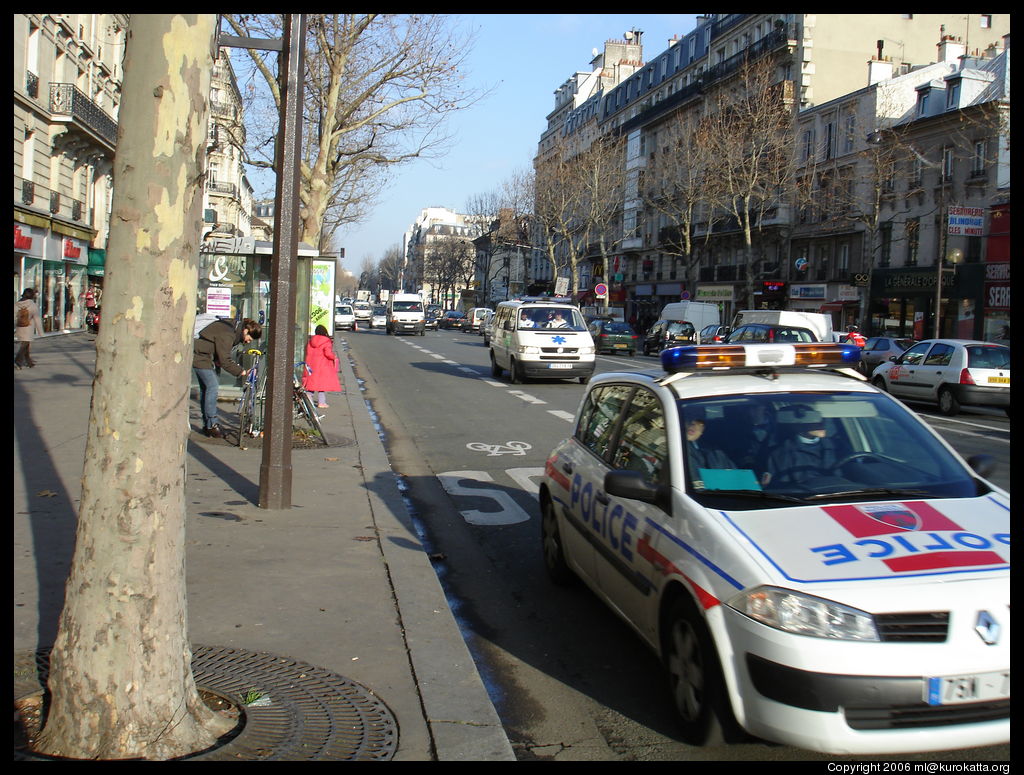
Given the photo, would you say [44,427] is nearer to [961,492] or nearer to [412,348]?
[961,492]

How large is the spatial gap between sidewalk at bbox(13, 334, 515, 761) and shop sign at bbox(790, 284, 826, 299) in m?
42.5

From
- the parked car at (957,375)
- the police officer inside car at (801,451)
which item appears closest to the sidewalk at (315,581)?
the police officer inside car at (801,451)

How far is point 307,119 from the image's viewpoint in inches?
1178

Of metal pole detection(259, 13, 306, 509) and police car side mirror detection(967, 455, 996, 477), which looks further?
metal pole detection(259, 13, 306, 509)

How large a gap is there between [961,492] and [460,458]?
816 cm

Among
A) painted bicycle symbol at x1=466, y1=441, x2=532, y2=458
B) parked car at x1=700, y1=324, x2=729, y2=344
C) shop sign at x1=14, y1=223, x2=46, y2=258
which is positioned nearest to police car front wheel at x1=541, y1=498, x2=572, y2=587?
painted bicycle symbol at x1=466, y1=441, x2=532, y2=458

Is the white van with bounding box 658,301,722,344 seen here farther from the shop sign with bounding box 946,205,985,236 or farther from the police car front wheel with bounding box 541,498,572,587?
the police car front wheel with bounding box 541,498,572,587

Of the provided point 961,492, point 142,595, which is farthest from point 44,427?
point 961,492

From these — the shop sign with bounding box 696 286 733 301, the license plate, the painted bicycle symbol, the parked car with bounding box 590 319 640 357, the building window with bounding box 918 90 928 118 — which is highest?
the building window with bounding box 918 90 928 118

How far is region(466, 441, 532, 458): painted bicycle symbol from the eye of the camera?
1259 cm

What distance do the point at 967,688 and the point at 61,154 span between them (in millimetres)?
40042

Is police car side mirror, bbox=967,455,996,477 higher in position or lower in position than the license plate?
higher

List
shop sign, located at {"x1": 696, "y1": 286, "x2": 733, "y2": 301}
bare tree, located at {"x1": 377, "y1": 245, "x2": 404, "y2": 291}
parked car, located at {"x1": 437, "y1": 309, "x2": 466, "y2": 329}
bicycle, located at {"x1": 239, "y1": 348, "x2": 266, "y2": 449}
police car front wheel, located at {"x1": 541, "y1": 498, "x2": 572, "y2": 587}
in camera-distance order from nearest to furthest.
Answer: police car front wheel, located at {"x1": 541, "y1": 498, "x2": 572, "y2": 587} → bicycle, located at {"x1": 239, "y1": 348, "x2": 266, "y2": 449} → shop sign, located at {"x1": 696, "y1": 286, "x2": 733, "y2": 301} → parked car, located at {"x1": 437, "y1": 309, "x2": 466, "y2": 329} → bare tree, located at {"x1": 377, "y1": 245, "x2": 404, "y2": 291}

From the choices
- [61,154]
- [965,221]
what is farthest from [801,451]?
[61,154]
